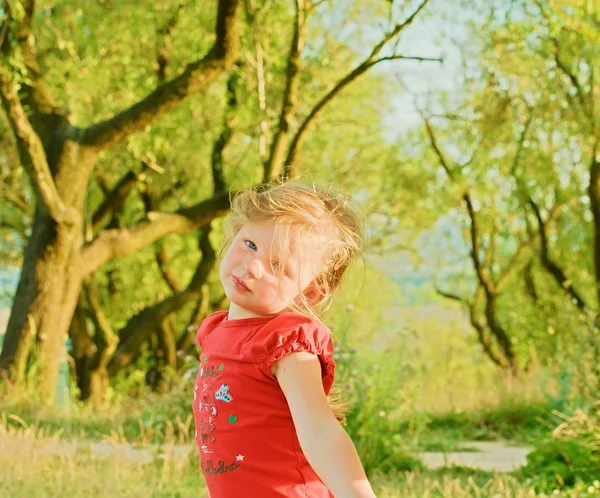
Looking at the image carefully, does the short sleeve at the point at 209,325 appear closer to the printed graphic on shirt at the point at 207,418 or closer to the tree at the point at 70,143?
the printed graphic on shirt at the point at 207,418

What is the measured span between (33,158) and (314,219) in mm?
6754

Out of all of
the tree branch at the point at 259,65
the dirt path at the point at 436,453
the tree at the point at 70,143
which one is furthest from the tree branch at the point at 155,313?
the dirt path at the point at 436,453

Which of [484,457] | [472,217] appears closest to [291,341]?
[484,457]

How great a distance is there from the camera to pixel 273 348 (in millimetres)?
1914

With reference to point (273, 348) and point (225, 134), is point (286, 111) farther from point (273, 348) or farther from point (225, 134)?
point (273, 348)

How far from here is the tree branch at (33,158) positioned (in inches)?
308

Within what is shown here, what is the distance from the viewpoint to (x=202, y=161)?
14555mm

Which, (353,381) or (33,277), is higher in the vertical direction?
(33,277)

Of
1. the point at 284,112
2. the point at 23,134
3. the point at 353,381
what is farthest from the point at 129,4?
the point at 353,381

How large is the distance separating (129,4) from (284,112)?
9.50 feet

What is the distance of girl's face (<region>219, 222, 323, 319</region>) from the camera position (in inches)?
79.4

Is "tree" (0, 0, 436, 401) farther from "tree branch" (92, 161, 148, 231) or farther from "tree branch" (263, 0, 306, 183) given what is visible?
"tree branch" (92, 161, 148, 231)

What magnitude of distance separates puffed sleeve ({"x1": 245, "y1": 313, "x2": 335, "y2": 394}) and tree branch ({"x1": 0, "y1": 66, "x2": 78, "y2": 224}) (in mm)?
6469

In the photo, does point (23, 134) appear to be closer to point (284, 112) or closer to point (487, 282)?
point (284, 112)
